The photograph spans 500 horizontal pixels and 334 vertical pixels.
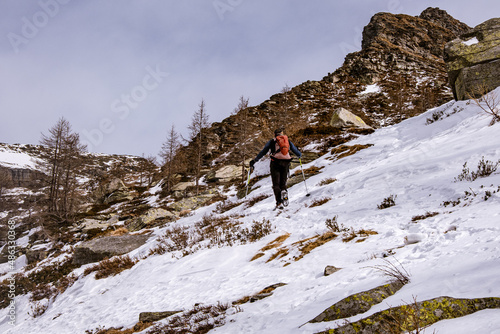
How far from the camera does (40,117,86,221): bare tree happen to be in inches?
1065

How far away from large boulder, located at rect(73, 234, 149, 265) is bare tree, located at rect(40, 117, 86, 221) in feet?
57.5

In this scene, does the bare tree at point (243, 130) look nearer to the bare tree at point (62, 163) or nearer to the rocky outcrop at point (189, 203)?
the rocky outcrop at point (189, 203)

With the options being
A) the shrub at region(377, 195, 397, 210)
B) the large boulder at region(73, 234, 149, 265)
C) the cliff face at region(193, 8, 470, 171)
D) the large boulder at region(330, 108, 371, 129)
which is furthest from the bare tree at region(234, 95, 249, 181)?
the shrub at region(377, 195, 397, 210)

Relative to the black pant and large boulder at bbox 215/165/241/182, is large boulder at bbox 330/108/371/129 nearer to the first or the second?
large boulder at bbox 215/165/241/182

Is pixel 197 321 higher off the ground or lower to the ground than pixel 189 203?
lower

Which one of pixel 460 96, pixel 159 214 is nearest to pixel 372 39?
pixel 460 96

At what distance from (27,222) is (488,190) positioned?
3603cm

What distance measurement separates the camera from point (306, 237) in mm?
5559

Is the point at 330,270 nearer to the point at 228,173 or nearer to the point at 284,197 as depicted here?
the point at 284,197

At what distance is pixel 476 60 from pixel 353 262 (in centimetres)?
1337

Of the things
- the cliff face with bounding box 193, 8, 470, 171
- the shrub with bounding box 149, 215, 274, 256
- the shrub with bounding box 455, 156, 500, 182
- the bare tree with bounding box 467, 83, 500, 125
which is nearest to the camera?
the shrub with bounding box 455, 156, 500, 182

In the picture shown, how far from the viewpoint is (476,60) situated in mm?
11680

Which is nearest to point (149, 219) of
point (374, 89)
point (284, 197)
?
point (284, 197)

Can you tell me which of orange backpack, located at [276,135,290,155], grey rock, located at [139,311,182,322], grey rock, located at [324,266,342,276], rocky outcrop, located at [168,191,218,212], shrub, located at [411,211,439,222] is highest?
orange backpack, located at [276,135,290,155]
